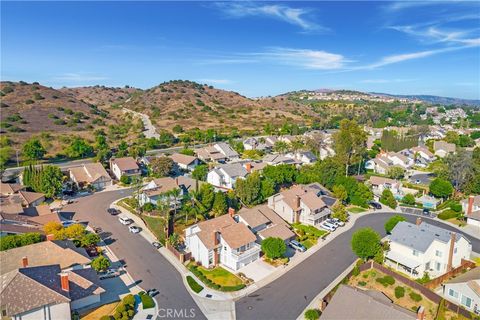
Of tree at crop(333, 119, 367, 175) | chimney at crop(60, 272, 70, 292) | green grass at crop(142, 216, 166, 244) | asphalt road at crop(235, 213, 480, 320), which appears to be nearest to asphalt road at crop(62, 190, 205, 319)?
green grass at crop(142, 216, 166, 244)

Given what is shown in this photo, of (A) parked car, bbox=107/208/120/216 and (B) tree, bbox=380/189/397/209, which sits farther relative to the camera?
(B) tree, bbox=380/189/397/209

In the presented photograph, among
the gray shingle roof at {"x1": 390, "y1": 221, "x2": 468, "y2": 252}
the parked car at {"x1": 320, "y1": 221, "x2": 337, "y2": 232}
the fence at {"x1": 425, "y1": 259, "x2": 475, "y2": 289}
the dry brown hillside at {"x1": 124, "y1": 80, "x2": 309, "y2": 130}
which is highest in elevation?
the dry brown hillside at {"x1": 124, "y1": 80, "x2": 309, "y2": 130}

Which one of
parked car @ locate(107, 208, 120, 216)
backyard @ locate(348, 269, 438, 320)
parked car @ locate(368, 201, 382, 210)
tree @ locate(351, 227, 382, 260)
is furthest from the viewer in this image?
parked car @ locate(368, 201, 382, 210)

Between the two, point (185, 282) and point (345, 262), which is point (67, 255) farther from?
point (345, 262)

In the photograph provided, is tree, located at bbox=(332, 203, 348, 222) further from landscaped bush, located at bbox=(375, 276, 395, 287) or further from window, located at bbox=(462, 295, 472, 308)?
window, located at bbox=(462, 295, 472, 308)

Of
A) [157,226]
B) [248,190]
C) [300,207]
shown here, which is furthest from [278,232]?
[157,226]
